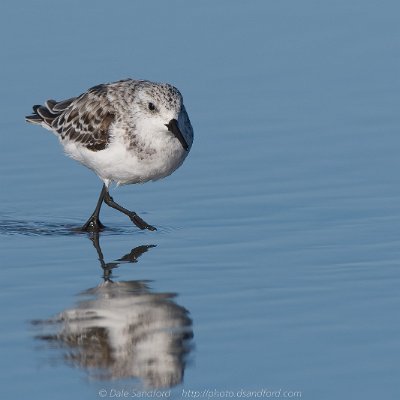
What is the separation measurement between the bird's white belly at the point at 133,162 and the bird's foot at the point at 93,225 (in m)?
0.44

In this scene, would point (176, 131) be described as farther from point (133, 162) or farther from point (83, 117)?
point (83, 117)

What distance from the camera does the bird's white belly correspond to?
11695mm

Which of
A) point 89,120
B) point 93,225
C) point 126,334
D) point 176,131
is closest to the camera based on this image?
point 126,334

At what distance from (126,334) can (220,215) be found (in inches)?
122

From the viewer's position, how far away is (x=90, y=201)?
41.0 ft

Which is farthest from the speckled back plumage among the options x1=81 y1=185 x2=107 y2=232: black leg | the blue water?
the blue water

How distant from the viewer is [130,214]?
462 inches

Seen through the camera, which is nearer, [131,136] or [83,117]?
[131,136]

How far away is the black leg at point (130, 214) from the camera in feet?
37.8

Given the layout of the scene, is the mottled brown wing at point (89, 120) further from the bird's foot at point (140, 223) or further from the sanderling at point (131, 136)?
the bird's foot at point (140, 223)

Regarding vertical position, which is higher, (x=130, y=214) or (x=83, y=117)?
(x=83, y=117)

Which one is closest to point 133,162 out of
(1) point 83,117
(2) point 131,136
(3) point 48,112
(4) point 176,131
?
(2) point 131,136

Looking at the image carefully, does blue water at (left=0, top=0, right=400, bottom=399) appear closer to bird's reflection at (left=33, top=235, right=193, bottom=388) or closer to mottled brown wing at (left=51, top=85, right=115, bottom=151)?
bird's reflection at (left=33, top=235, right=193, bottom=388)

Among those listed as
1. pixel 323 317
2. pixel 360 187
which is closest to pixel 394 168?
pixel 360 187
